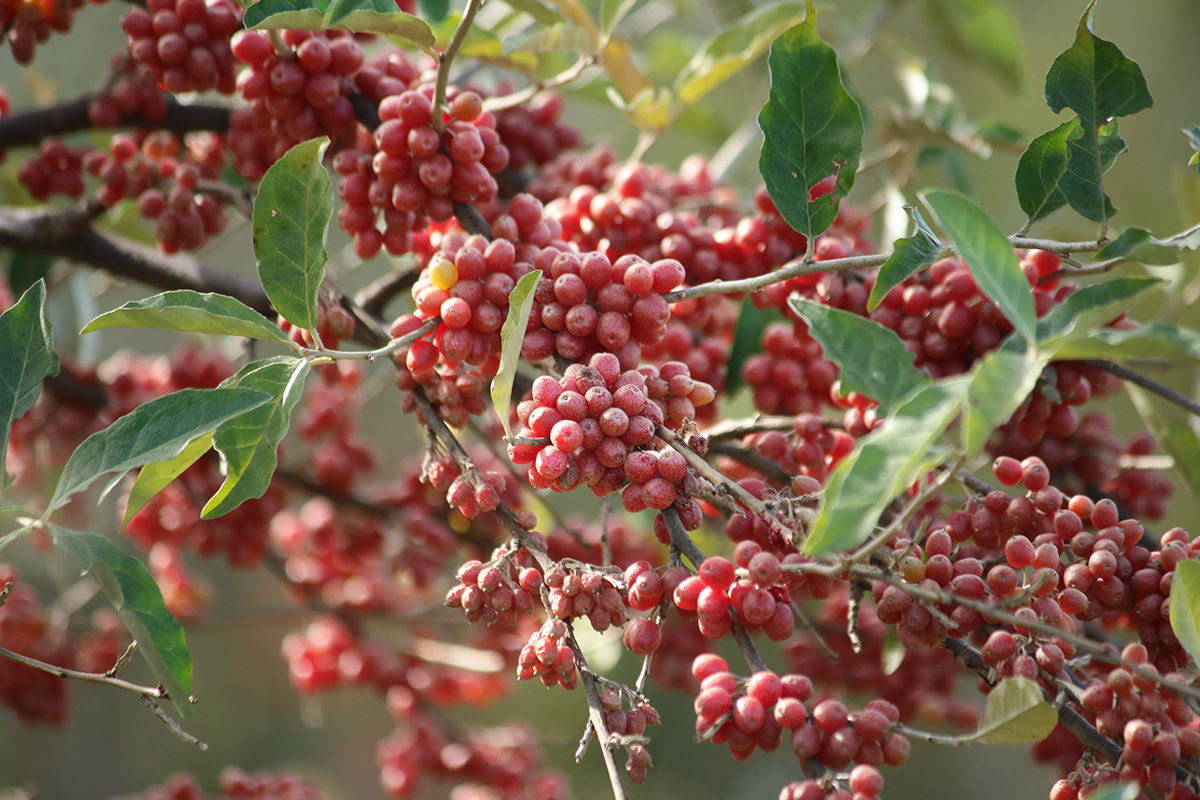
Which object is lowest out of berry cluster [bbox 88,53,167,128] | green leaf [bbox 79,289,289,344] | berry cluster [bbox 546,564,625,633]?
berry cluster [bbox 546,564,625,633]

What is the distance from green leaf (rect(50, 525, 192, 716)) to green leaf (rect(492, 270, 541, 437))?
0.31 meters

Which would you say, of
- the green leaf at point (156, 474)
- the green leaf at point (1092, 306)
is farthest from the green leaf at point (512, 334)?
the green leaf at point (1092, 306)

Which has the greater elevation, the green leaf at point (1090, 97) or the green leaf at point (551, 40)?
the green leaf at point (1090, 97)

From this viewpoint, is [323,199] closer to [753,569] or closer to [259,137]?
[259,137]

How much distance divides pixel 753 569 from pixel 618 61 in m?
0.81

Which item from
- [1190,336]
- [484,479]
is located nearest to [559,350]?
[484,479]

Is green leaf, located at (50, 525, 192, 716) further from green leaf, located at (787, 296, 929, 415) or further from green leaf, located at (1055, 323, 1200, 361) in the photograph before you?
green leaf, located at (1055, 323, 1200, 361)

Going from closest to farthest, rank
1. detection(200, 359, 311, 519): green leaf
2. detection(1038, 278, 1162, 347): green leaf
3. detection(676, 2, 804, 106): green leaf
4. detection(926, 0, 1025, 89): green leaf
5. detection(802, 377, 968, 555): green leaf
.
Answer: detection(802, 377, 968, 555): green leaf
detection(1038, 278, 1162, 347): green leaf
detection(200, 359, 311, 519): green leaf
detection(676, 2, 804, 106): green leaf
detection(926, 0, 1025, 89): green leaf

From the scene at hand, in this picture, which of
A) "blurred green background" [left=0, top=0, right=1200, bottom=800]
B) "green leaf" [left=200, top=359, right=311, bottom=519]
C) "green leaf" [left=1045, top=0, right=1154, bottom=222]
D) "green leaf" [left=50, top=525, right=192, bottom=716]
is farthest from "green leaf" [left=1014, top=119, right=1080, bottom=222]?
"blurred green background" [left=0, top=0, right=1200, bottom=800]

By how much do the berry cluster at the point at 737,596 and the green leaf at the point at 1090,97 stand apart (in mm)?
466

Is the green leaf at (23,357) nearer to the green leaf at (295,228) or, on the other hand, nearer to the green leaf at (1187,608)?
the green leaf at (295,228)

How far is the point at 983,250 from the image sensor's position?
27.8 inches

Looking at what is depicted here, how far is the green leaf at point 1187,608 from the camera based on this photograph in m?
0.76

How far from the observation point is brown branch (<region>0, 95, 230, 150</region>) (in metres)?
1.32
